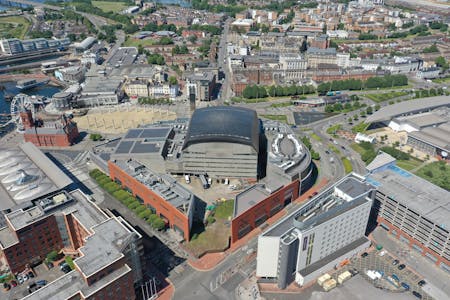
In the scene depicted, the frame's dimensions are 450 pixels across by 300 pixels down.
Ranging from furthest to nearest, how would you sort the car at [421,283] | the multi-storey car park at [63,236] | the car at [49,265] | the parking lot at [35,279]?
the car at [49,265] → the car at [421,283] → the parking lot at [35,279] → the multi-storey car park at [63,236]

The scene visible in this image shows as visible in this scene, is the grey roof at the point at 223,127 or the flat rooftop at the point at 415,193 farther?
the grey roof at the point at 223,127

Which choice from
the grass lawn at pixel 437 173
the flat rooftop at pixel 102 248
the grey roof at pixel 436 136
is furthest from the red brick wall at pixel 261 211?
the grey roof at pixel 436 136

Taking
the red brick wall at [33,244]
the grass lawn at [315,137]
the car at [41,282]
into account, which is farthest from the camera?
the grass lawn at [315,137]

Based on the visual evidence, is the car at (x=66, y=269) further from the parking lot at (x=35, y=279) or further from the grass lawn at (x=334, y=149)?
the grass lawn at (x=334, y=149)

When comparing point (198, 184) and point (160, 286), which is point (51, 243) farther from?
point (198, 184)

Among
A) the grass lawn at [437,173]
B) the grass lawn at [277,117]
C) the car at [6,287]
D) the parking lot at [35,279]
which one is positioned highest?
the grass lawn at [277,117]

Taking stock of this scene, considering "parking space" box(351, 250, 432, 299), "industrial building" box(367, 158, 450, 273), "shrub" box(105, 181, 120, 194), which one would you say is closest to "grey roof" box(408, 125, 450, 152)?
"industrial building" box(367, 158, 450, 273)

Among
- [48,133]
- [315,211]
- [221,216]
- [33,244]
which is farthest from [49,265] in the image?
[48,133]
